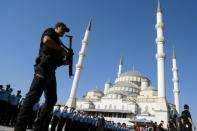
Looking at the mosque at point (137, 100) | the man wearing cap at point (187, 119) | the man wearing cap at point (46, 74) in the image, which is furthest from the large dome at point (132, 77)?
the man wearing cap at point (46, 74)

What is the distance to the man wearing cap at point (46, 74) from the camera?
2.89m

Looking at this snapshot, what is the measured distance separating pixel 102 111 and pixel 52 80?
38327 mm

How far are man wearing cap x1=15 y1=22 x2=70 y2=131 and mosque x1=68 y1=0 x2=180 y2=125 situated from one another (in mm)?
26239

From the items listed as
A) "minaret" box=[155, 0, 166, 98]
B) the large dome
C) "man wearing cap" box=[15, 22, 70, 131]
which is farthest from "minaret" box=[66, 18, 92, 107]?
"man wearing cap" box=[15, 22, 70, 131]

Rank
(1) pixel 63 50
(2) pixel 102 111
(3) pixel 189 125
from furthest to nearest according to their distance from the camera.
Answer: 1. (2) pixel 102 111
2. (3) pixel 189 125
3. (1) pixel 63 50

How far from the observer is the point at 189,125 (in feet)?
24.4

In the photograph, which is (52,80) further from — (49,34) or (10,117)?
(10,117)

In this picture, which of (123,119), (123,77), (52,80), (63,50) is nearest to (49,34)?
(63,50)

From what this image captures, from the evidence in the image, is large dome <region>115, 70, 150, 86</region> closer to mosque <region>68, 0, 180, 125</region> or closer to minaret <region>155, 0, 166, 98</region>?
mosque <region>68, 0, 180, 125</region>

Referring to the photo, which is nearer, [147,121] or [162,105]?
[162,105]

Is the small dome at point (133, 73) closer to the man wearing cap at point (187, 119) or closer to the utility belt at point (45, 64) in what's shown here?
the man wearing cap at point (187, 119)

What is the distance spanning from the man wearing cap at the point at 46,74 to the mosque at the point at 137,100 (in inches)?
1033

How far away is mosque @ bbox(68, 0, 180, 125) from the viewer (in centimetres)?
2883

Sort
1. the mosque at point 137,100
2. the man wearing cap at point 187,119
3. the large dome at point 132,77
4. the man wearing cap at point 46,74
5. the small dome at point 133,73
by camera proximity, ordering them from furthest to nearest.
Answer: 1. the small dome at point 133,73
2. the large dome at point 132,77
3. the mosque at point 137,100
4. the man wearing cap at point 187,119
5. the man wearing cap at point 46,74
